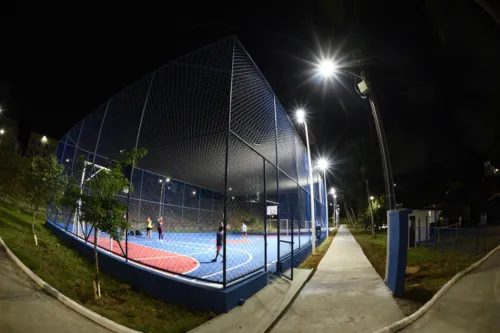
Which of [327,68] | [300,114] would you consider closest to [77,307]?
[327,68]

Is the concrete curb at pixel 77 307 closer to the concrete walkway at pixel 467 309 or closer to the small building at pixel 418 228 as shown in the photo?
the concrete walkway at pixel 467 309

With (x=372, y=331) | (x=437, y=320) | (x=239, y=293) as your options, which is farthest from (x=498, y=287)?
(x=239, y=293)

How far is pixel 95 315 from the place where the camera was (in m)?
4.67

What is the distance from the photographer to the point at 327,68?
27.8ft

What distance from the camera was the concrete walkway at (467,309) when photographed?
398cm

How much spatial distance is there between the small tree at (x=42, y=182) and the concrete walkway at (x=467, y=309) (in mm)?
10822

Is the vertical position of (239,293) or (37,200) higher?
(37,200)

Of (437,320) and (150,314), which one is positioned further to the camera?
(150,314)

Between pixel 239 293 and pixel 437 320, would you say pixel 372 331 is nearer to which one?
pixel 437 320

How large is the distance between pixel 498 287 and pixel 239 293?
5086 mm

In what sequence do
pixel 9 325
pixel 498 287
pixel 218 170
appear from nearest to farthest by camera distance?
pixel 9 325, pixel 498 287, pixel 218 170

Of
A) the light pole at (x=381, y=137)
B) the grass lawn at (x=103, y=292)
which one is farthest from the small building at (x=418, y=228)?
the grass lawn at (x=103, y=292)

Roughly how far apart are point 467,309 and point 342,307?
82.3 inches

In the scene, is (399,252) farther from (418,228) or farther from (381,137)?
(418,228)
